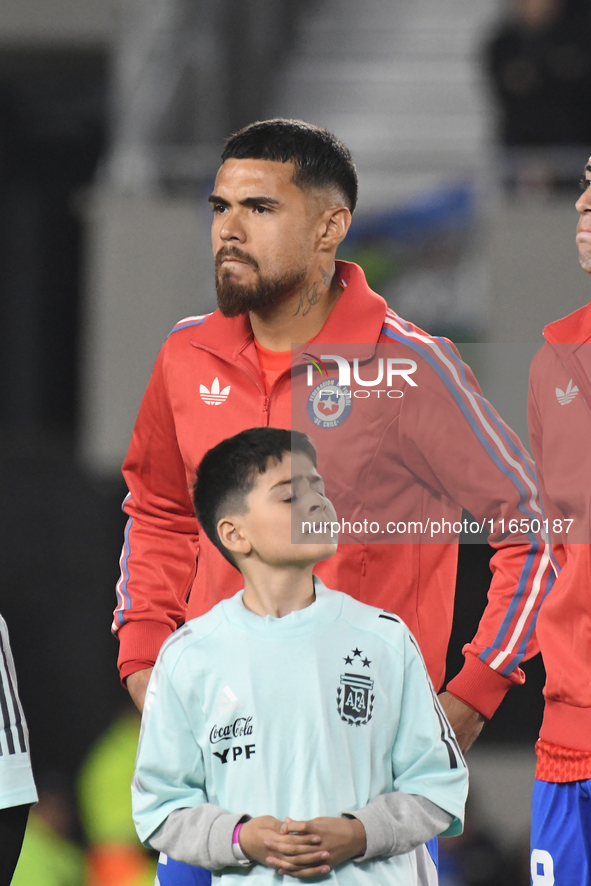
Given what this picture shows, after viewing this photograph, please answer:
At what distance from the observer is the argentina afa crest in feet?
8.52

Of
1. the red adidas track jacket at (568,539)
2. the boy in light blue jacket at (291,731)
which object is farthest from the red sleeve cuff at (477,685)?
the boy in light blue jacket at (291,731)

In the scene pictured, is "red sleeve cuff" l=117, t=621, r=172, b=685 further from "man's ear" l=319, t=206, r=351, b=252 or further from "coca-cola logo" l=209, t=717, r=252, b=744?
"man's ear" l=319, t=206, r=351, b=252

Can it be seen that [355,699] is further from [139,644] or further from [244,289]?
[244,289]

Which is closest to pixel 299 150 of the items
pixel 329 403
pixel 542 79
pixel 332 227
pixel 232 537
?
pixel 332 227

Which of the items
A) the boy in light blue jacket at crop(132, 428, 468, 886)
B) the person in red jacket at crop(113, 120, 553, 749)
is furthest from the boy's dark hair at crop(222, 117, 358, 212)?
the boy in light blue jacket at crop(132, 428, 468, 886)


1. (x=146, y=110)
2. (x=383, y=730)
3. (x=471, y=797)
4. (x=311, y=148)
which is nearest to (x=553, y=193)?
(x=146, y=110)

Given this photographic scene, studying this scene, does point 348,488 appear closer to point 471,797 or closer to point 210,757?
point 210,757

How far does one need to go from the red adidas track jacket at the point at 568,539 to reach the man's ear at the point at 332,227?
1.83 ft

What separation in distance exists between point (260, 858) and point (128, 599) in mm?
928

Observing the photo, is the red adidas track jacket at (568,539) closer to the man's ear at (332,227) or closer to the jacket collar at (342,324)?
the jacket collar at (342,324)

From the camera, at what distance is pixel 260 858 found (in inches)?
97.9

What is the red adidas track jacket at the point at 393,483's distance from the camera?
2998 mm

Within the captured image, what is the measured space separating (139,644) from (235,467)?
2.08 feet

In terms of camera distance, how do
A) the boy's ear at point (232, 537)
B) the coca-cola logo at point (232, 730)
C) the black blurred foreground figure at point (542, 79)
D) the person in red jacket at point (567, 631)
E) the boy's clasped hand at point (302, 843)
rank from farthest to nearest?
the black blurred foreground figure at point (542, 79) < the person in red jacket at point (567, 631) < the boy's ear at point (232, 537) < the coca-cola logo at point (232, 730) < the boy's clasped hand at point (302, 843)
